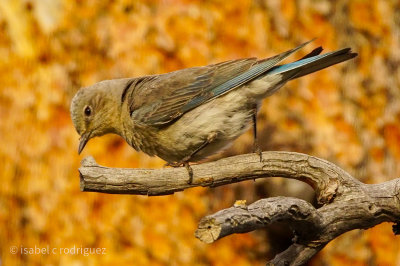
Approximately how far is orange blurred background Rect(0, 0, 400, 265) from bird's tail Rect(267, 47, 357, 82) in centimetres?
200

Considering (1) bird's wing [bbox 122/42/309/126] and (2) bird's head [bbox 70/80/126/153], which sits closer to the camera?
(1) bird's wing [bbox 122/42/309/126]

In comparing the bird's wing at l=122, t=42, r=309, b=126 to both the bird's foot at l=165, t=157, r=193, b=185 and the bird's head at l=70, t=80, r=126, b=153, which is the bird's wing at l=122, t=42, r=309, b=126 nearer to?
the bird's head at l=70, t=80, r=126, b=153

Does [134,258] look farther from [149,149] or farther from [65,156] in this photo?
[149,149]

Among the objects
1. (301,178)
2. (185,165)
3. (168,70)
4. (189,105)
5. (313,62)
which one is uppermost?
(168,70)

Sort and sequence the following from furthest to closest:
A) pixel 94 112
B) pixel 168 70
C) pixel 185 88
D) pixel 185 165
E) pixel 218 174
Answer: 1. pixel 168 70
2. pixel 94 112
3. pixel 185 88
4. pixel 185 165
5. pixel 218 174

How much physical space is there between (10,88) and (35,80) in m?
0.29

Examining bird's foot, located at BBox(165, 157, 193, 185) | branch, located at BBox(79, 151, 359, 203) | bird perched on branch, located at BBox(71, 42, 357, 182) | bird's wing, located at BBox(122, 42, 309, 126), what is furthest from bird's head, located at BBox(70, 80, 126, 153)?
branch, located at BBox(79, 151, 359, 203)

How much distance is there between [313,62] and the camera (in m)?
4.71

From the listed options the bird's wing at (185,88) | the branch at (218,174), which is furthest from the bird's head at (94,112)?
the branch at (218,174)

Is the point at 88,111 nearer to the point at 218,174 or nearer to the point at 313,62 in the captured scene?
the point at 218,174

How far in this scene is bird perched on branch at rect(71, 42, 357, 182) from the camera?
4.93 meters

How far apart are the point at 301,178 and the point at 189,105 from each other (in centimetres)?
98

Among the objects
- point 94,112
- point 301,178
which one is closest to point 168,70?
point 94,112

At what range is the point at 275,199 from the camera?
4.01 meters
